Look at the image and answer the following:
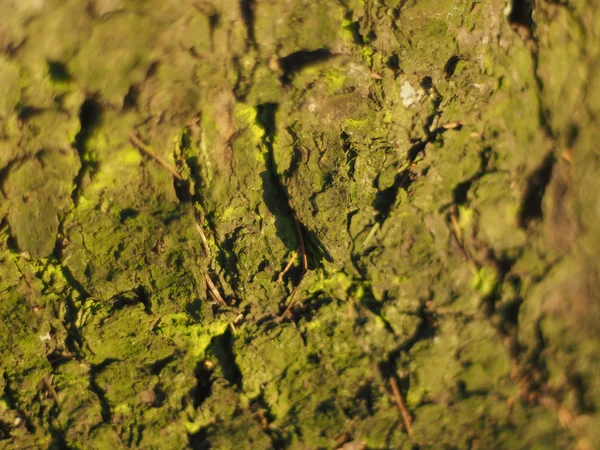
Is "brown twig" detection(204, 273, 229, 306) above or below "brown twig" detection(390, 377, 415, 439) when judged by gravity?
above

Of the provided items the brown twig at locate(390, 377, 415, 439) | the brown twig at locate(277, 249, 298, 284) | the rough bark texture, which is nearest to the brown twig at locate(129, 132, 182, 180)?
the rough bark texture

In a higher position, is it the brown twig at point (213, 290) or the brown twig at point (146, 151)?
the brown twig at point (146, 151)

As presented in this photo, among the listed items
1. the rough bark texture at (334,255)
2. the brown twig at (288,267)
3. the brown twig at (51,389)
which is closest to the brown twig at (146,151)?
the rough bark texture at (334,255)

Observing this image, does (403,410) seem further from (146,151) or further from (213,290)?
(146,151)

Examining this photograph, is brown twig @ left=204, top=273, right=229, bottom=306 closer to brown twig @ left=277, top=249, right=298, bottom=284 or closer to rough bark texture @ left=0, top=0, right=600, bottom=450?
rough bark texture @ left=0, top=0, right=600, bottom=450

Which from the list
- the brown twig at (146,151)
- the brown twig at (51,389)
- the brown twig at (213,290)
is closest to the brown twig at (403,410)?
→ the brown twig at (213,290)

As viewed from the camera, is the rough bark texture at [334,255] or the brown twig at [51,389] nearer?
the rough bark texture at [334,255]

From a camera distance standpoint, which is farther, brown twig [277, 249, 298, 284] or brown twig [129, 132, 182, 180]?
brown twig [277, 249, 298, 284]

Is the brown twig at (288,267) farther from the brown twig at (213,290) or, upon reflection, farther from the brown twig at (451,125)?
the brown twig at (451,125)

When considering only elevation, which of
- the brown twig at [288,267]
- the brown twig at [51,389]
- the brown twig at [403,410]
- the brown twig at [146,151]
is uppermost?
the brown twig at [146,151]
